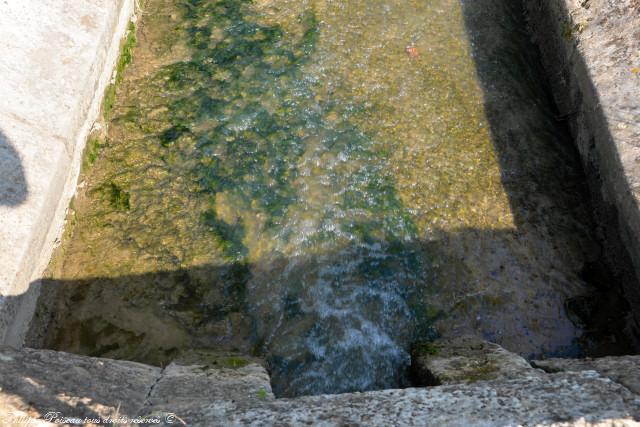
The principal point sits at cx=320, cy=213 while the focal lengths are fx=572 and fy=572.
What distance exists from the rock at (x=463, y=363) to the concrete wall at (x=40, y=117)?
84.0 inches

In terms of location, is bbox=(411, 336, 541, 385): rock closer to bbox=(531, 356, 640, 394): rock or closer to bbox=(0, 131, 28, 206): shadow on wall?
bbox=(531, 356, 640, 394): rock

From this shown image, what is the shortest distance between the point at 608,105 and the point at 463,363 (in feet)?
6.91

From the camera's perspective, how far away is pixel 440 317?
11.7ft

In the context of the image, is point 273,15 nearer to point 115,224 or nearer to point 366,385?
point 115,224

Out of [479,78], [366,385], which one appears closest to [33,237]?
[366,385]

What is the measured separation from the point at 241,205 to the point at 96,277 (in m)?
1.02

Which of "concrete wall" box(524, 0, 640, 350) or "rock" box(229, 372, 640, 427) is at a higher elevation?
"concrete wall" box(524, 0, 640, 350)

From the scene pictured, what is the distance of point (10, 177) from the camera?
317 cm

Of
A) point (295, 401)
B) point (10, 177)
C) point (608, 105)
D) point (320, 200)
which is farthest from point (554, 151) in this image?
point (10, 177)

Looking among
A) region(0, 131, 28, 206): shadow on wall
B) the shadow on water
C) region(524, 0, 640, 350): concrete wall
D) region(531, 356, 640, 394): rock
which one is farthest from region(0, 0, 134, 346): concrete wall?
region(524, 0, 640, 350): concrete wall

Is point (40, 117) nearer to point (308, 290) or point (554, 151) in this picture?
point (308, 290)

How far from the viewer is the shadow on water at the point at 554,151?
12.0 feet

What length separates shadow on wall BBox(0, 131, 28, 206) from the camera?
309 cm

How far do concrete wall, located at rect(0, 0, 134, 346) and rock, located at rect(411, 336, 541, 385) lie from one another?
213 cm
